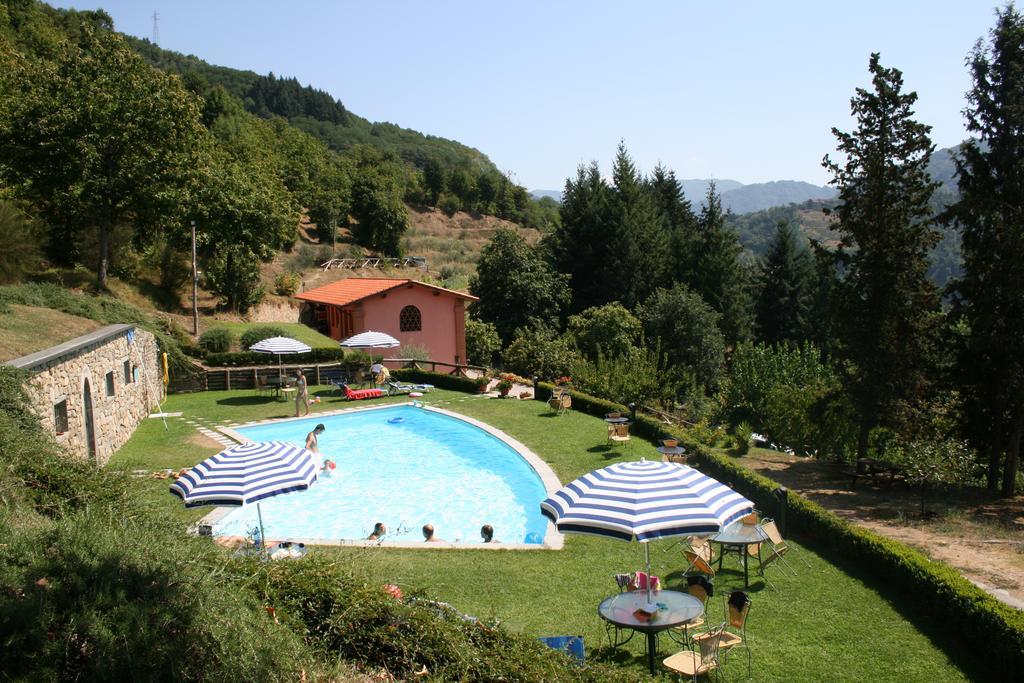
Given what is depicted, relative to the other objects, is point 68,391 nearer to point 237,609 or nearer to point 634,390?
point 237,609

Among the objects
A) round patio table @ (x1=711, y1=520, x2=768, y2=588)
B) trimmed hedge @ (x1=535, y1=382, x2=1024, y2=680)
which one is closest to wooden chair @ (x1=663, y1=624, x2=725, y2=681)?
round patio table @ (x1=711, y1=520, x2=768, y2=588)

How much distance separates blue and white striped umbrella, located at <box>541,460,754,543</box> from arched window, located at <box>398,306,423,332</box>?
88.9 feet

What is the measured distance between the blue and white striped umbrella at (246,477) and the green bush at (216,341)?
20.2 m

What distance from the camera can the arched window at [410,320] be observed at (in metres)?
36.0

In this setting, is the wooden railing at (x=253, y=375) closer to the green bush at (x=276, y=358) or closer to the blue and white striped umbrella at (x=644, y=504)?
the green bush at (x=276, y=358)

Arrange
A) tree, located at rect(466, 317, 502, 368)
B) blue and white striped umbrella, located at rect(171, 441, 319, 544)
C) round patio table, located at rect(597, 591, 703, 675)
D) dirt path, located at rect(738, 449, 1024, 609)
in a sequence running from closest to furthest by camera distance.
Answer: round patio table, located at rect(597, 591, 703, 675) < blue and white striped umbrella, located at rect(171, 441, 319, 544) < dirt path, located at rect(738, 449, 1024, 609) < tree, located at rect(466, 317, 502, 368)

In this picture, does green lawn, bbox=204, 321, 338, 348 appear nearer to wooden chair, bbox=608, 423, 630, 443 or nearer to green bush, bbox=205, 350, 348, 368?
green bush, bbox=205, 350, 348, 368

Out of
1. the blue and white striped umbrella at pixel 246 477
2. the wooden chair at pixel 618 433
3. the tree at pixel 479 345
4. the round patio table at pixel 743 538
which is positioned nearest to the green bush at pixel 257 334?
the tree at pixel 479 345

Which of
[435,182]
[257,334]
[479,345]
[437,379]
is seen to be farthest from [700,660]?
[435,182]

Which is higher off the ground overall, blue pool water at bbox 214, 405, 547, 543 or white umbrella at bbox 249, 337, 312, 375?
white umbrella at bbox 249, 337, 312, 375

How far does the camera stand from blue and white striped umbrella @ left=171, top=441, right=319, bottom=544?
1021cm

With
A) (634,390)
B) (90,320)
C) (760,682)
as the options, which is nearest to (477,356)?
(634,390)

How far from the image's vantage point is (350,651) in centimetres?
664

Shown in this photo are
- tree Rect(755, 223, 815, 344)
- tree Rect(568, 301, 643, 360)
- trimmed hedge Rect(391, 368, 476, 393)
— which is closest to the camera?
trimmed hedge Rect(391, 368, 476, 393)
